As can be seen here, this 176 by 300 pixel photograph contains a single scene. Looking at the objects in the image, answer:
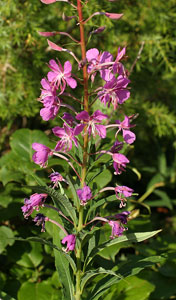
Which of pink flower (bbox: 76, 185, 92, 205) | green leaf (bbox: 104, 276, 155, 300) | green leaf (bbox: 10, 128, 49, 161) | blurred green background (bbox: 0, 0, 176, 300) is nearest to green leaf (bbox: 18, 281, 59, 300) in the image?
blurred green background (bbox: 0, 0, 176, 300)

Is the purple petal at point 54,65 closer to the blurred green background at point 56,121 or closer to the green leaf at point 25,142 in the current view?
the blurred green background at point 56,121

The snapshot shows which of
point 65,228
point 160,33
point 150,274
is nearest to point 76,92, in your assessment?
point 160,33

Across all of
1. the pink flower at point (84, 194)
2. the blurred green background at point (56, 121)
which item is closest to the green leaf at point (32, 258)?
the blurred green background at point (56, 121)

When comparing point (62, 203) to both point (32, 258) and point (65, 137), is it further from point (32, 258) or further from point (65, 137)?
point (32, 258)

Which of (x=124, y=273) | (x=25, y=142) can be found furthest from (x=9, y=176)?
(x=124, y=273)

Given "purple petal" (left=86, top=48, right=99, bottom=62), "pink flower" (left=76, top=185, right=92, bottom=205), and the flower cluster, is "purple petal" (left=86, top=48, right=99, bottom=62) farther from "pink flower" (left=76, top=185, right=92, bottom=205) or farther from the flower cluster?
"pink flower" (left=76, top=185, right=92, bottom=205)

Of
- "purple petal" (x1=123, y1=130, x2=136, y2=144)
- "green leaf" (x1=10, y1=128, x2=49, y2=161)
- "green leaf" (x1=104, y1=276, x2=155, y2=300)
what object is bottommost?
"green leaf" (x1=104, y1=276, x2=155, y2=300)
